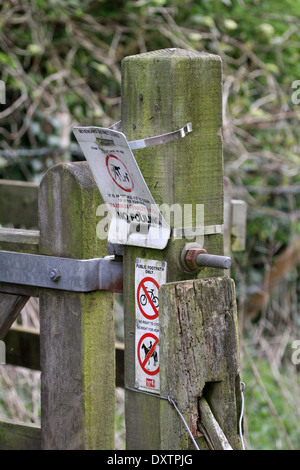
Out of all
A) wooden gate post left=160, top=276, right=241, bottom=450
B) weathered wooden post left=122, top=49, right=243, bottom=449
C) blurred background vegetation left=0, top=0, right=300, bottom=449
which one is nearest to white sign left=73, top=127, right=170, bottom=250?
weathered wooden post left=122, top=49, right=243, bottom=449

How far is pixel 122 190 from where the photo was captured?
1645mm

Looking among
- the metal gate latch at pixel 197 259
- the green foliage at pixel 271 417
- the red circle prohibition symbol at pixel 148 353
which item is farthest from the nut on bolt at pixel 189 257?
the green foliage at pixel 271 417

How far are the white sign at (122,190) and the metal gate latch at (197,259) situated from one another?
2.1 inches

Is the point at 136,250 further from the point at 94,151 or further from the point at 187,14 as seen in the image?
the point at 187,14

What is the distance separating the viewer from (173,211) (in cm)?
156

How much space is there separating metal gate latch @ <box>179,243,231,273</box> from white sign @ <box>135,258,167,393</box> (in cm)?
5

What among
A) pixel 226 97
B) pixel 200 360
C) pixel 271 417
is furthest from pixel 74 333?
pixel 226 97

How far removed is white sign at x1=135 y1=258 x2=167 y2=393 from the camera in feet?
5.30

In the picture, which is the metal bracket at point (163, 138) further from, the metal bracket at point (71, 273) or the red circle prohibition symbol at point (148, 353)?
the red circle prohibition symbol at point (148, 353)

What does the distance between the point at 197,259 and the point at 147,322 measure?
0.20m

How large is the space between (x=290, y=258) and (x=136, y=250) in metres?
4.34

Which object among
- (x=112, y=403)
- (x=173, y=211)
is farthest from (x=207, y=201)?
(x=112, y=403)

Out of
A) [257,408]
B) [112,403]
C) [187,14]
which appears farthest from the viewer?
[187,14]

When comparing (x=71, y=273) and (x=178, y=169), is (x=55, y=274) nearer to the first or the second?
(x=71, y=273)
